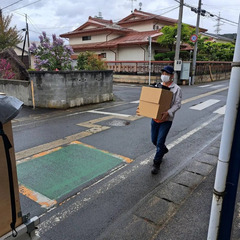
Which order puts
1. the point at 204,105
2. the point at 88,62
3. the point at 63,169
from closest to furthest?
the point at 63,169
the point at 204,105
the point at 88,62

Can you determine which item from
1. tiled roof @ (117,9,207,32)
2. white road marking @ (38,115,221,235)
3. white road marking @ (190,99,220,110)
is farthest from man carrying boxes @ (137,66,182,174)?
tiled roof @ (117,9,207,32)

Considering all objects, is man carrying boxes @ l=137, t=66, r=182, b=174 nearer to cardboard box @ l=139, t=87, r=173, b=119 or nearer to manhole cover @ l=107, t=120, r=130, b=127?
cardboard box @ l=139, t=87, r=173, b=119

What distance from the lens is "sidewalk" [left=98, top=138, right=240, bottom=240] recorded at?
99.3 inches

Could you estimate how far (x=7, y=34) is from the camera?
56.3 ft

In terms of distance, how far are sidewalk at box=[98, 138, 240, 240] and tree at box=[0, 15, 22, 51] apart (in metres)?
17.2

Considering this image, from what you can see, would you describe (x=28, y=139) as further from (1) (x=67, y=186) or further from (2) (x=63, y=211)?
(2) (x=63, y=211)

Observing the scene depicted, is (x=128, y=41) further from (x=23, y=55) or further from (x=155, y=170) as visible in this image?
(x=155, y=170)

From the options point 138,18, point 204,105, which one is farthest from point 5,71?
point 138,18

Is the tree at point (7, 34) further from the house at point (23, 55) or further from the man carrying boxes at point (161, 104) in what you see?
the man carrying boxes at point (161, 104)

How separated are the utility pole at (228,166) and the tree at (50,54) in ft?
29.1

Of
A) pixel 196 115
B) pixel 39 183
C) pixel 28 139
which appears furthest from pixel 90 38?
pixel 39 183

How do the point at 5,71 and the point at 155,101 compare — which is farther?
the point at 5,71

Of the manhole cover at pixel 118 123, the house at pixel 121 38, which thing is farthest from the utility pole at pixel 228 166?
the house at pixel 121 38

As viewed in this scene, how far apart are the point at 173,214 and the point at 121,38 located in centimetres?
2557
